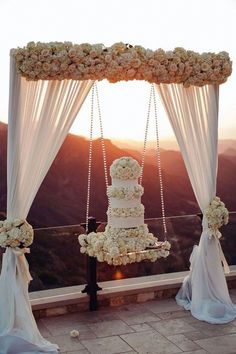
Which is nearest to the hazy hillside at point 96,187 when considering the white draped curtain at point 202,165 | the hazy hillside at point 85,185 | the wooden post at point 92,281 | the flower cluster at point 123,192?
the hazy hillside at point 85,185

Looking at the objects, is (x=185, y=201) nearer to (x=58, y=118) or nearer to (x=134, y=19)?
(x=134, y=19)

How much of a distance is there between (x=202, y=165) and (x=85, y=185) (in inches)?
127

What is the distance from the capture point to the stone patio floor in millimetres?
4758

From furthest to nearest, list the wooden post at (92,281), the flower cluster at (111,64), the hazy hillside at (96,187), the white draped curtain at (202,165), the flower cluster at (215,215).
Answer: the hazy hillside at (96,187) < the wooden post at (92,281) < the flower cluster at (215,215) < the white draped curtain at (202,165) < the flower cluster at (111,64)

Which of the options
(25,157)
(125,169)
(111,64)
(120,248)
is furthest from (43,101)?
(120,248)

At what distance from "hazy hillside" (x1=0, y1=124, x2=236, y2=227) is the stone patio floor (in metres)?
2.74

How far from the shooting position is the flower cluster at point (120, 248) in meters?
4.85

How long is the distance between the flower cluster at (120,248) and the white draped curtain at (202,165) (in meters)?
0.64

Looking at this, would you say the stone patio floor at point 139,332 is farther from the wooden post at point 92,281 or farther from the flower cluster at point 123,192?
the flower cluster at point 123,192

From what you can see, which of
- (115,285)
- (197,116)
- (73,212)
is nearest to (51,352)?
(115,285)

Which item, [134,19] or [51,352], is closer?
[51,352]

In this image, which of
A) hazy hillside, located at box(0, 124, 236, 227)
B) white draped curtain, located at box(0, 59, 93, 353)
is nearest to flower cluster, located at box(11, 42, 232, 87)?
white draped curtain, located at box(0, 59, 93, 353)

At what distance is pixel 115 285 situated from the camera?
589cm

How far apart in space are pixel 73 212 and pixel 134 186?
3.44m
